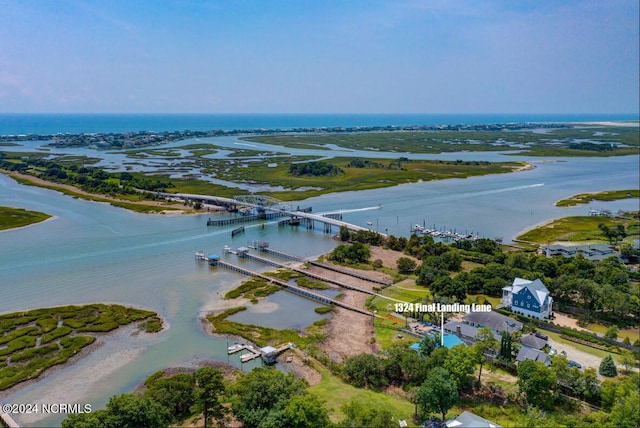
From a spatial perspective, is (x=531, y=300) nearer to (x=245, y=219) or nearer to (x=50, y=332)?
(x=50, y=332)

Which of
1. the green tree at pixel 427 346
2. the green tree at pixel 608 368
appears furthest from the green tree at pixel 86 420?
the green tree at pixel 608 368

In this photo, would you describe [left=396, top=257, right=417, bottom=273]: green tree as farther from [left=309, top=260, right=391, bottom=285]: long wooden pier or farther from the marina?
the marina

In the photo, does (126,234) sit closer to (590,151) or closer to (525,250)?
(525,250)

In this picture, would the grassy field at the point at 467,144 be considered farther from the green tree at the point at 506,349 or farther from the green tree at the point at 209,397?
the green tree at the point at 209,397

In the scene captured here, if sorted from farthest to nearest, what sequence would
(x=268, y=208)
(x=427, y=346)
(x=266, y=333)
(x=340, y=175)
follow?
(x=340, y=175) < (x=268, y=208) < (x=266, y=333) < (x=427, y=346)

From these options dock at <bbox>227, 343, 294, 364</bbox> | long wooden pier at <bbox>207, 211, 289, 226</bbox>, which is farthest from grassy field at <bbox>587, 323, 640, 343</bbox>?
long wooden pier at <bbox>207, 211, 289, 226</bbox>

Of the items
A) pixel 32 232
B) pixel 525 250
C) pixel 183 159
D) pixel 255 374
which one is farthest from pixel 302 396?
pixel 183 159

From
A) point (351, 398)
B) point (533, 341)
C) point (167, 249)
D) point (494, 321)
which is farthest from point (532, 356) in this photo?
point (167, 249)
